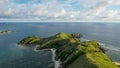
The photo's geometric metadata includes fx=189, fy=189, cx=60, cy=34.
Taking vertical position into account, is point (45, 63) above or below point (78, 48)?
below

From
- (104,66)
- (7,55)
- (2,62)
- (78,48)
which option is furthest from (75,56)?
(7,55)

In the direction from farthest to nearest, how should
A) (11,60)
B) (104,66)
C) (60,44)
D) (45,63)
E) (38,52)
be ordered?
(60,44) → (38,52) → (11,60) → (45,63) → (104,66)

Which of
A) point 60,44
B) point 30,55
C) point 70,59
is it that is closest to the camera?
point 70,59

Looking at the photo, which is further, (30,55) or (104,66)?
(30,55)

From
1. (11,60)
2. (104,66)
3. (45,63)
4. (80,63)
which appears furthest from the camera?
(11,60)

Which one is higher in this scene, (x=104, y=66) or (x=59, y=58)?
(x=104, y=66)

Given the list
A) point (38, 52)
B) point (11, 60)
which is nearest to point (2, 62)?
point (11, 60)

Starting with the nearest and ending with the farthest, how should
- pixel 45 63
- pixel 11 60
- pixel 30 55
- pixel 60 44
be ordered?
pixel 45 63
pixel 11 60
pixel 30 55
pixel 60 44

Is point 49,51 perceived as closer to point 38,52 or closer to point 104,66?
point 38,52

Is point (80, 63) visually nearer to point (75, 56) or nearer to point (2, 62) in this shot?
point (75, 56)
